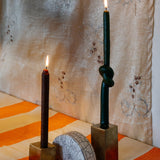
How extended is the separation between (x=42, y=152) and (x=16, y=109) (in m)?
0.55

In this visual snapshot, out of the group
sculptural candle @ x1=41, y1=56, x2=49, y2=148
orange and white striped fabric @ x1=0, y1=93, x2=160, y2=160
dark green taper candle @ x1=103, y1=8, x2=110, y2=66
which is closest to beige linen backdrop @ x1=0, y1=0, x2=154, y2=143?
orange and white striped fabric @ x1=0, y1=93, x2=160, y2=160

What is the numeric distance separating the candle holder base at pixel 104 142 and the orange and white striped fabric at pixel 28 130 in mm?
97

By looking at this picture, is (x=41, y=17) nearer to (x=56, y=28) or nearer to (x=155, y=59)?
(x=56, y=28)

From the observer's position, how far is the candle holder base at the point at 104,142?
1.98ft

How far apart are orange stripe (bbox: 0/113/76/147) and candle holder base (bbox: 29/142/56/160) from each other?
0.22 m

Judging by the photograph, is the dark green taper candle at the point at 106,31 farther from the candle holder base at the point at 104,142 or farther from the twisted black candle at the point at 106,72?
the candle holder base at the point at 104,142

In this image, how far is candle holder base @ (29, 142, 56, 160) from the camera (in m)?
0.55

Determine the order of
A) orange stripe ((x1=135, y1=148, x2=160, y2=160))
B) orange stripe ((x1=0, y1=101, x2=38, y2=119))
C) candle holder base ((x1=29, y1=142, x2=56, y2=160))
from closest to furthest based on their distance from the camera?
candle holder base ((x1=29, y1=142, x2=56, y2=160)) < orange stripe ((x1=135, y1=148, x2=160, y2=160)) < orange stripe ((x1=0, y1=101, x2=38, y2=119))

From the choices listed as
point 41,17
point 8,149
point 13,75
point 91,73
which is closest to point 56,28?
point 41,17

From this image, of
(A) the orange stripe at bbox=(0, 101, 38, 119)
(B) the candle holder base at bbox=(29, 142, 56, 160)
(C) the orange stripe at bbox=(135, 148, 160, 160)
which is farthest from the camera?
(A) the orange stripe at bbox=(0, 101, 38, 119)

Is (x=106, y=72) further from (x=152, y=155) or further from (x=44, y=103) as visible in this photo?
(x=152, y=155)

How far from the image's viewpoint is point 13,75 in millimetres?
1254

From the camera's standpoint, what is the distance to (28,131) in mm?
865

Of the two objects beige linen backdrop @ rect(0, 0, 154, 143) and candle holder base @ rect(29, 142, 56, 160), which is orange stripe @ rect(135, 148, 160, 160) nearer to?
beige linen backdrop @ rect(0, 0, 154, 143)
